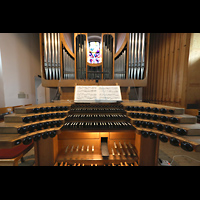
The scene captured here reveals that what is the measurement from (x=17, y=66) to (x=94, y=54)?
403cm

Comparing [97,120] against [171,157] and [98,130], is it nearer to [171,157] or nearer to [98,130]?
[98,130]

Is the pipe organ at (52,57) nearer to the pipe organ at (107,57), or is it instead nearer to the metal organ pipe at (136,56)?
the pipe organ at (107,57)

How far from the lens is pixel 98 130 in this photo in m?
1.45

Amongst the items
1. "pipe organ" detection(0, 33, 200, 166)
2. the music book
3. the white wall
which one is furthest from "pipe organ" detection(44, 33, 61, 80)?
the white wall

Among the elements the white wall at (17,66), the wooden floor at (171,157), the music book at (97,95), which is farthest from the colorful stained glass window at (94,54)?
the white wall at (17,66)

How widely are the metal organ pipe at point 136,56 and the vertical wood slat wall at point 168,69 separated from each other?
1702 millimetres

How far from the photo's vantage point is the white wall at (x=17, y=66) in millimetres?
3719

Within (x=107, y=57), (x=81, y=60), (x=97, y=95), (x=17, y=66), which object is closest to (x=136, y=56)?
(x=107, y=57)

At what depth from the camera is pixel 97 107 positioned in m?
1.98

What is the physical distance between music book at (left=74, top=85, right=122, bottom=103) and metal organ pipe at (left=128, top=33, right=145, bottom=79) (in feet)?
3.62

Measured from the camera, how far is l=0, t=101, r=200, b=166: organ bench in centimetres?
114
